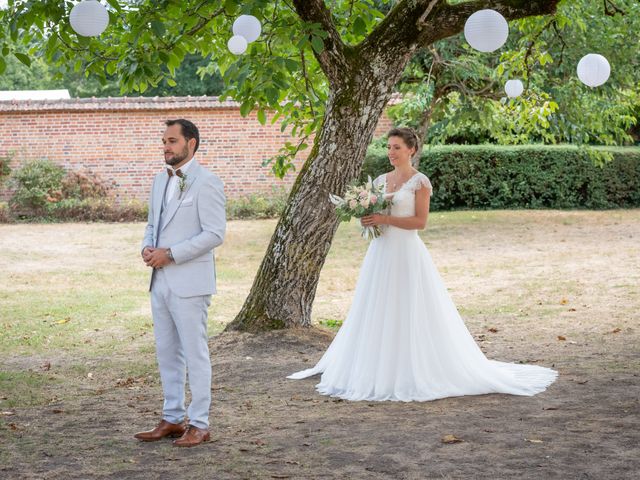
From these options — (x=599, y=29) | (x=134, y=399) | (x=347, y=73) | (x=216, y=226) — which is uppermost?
(x=599, y=29)

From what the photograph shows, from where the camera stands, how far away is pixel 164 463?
5.02 meters

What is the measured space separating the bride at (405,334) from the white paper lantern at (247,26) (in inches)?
58.5

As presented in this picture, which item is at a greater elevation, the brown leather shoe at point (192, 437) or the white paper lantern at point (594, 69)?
the white paper lantern at point (594, 69)

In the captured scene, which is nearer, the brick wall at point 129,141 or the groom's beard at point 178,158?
the groom's beard at point 178,158

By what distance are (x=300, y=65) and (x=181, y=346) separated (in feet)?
11.5

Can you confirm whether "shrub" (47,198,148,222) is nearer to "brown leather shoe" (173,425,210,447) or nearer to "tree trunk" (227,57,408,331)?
"tree trunk" (227,57,408,331)

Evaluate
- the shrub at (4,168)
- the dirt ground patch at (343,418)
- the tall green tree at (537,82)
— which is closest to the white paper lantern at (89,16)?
the dirt ground patch at (343,418)

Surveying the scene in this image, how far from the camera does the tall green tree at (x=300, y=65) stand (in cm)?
793

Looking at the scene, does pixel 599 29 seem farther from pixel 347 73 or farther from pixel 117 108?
pixel 117 108

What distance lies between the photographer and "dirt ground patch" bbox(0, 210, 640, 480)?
4906 mm

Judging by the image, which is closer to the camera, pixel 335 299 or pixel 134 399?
pixel 134 399

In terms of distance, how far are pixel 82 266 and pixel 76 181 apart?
8262 mm

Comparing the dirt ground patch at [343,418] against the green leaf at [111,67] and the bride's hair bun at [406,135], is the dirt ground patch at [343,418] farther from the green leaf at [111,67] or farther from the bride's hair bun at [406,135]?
the green leaf at [111,67]

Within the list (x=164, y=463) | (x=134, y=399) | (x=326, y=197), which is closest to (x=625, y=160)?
(x=326, y=197)
